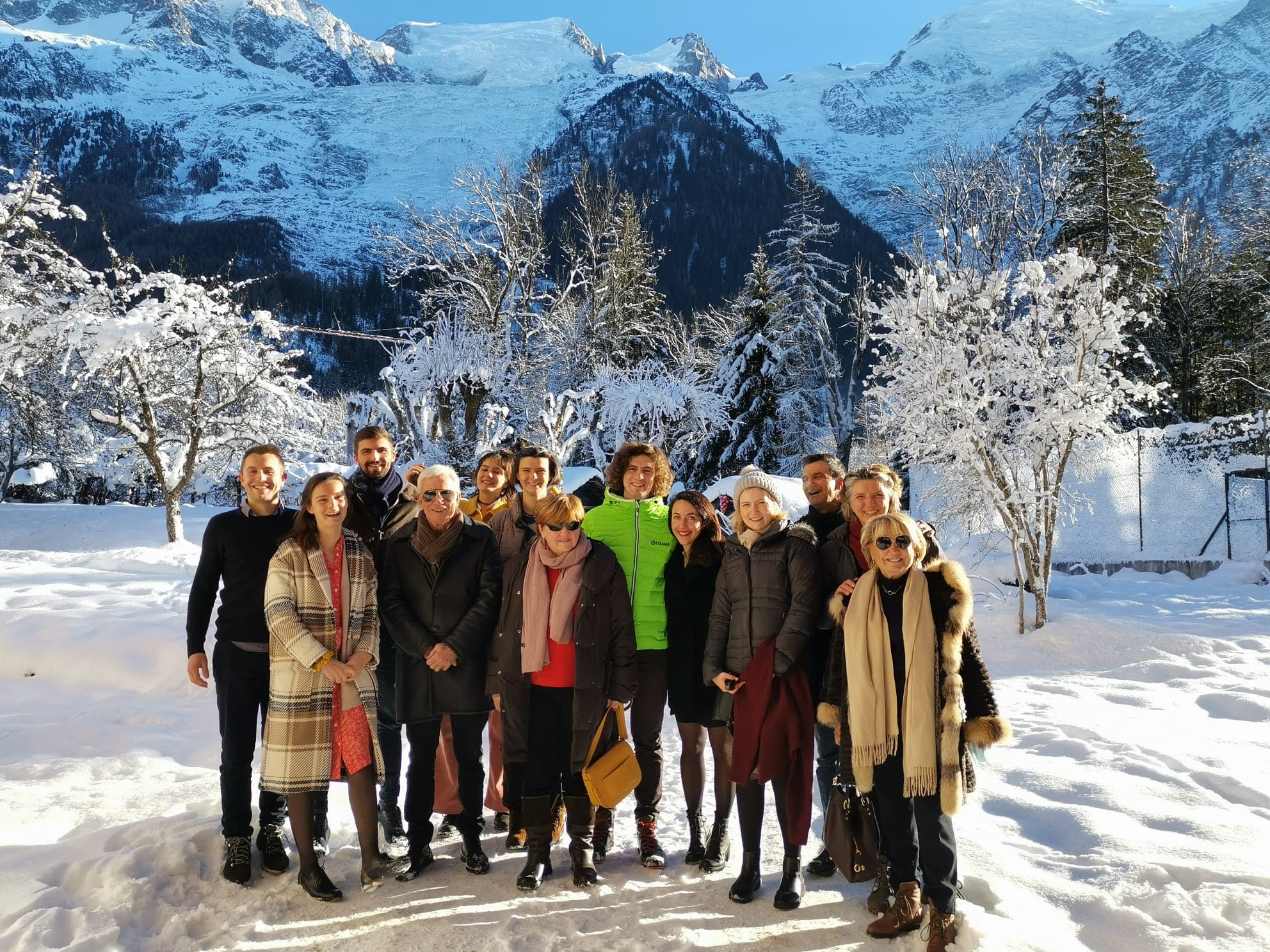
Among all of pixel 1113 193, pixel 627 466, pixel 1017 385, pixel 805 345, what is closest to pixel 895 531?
pixel 627 466

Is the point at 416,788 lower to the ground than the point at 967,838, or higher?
higher

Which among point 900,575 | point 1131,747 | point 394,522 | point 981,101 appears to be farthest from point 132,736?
point 981,101

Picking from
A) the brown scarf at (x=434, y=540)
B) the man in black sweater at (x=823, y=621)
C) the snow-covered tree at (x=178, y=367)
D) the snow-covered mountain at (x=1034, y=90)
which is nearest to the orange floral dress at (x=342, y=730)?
the brown scarf at (x=434, y=540)

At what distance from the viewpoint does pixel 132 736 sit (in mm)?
5547

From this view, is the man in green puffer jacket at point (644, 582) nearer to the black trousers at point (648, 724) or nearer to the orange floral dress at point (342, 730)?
the black trousers at point (648, 724)

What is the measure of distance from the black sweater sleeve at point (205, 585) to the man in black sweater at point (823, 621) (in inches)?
102

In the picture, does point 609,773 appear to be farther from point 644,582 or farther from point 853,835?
point 853,835

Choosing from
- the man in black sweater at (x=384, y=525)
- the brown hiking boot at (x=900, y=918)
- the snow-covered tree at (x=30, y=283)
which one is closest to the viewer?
the brown hiking boot at (x=900, y=918)

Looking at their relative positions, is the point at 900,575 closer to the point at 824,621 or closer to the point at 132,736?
the point at 824,621

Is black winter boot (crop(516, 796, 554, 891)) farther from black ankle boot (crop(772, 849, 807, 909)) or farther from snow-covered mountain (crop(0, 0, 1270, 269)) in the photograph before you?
snow-covered mountain (crop(0, 0, 1270, 269))

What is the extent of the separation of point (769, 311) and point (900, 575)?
72.8 feet

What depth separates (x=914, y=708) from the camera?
2955mm

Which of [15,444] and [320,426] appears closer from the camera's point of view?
[320,426]

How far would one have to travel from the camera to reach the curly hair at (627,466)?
3.82 metres
